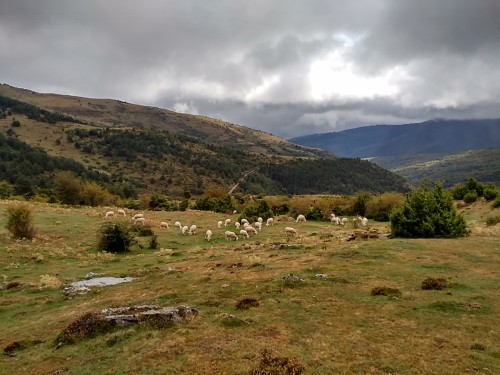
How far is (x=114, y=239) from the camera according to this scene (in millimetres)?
36688

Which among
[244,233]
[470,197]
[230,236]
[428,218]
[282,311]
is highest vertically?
[470,197]

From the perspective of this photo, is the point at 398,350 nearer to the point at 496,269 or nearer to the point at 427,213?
the point at 496,269

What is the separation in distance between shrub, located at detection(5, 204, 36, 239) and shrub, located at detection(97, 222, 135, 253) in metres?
6.82

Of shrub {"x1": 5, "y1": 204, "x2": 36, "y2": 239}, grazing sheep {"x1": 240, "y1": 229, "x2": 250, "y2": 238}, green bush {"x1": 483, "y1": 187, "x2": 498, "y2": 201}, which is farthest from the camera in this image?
green bush {"x1": 483, "y1": 187, "x2": 498, "y2": 201}

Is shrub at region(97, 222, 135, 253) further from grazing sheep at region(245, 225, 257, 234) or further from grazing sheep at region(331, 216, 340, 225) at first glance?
grazing sheep at region(331, 216, 340, 225)

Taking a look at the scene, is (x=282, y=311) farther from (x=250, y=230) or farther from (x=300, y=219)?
(x=300, y=219)

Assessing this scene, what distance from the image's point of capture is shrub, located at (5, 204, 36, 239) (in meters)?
37.1

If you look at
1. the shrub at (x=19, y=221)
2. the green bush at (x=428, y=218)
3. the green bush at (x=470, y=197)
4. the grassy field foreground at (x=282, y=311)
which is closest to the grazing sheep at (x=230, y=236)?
the grassy field foreground at (x=282, y=311)

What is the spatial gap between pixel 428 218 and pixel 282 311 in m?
21.0

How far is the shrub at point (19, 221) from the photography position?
122ft

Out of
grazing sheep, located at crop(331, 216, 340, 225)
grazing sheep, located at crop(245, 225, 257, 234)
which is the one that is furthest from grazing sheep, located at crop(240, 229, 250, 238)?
grazing sheep, located at crop(331, 216, 340, 225)

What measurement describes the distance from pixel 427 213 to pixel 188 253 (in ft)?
63.3

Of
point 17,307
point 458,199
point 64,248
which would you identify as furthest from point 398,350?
point 458,199

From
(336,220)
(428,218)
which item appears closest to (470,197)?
(336,220)
